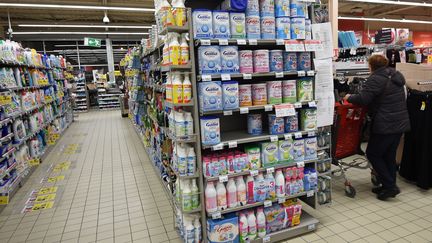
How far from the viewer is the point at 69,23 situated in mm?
14859

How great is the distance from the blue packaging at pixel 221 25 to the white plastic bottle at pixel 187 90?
1.47ft

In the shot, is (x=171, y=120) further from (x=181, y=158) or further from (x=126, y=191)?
(x=126, y=191)

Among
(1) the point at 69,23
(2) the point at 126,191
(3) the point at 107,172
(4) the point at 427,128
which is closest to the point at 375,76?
(4) the point at 427,128

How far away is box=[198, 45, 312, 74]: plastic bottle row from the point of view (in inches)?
97.8

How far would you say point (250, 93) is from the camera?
8.96 ft

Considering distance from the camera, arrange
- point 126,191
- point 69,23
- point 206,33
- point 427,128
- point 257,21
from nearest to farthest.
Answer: point 206,33 → point 257,21 → point 427,128 → point 126,191 → point 69,23

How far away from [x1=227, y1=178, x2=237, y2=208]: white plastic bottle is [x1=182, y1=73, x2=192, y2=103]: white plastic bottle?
2.79ft

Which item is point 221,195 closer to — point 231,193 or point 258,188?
point 231,193

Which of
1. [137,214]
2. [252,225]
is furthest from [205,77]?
[137,214]

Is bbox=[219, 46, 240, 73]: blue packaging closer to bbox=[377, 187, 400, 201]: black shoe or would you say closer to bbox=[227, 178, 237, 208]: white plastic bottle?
bbox=[227, 178, 237, 208]: white plastic bottle

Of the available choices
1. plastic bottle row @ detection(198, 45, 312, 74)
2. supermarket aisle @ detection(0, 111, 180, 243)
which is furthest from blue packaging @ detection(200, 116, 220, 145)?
supermarket aisle @ detection(0, 111, 180, 243)

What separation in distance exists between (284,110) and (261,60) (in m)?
0.53

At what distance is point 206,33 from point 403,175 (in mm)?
3586

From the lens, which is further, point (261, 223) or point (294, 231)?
point (294, 231)
